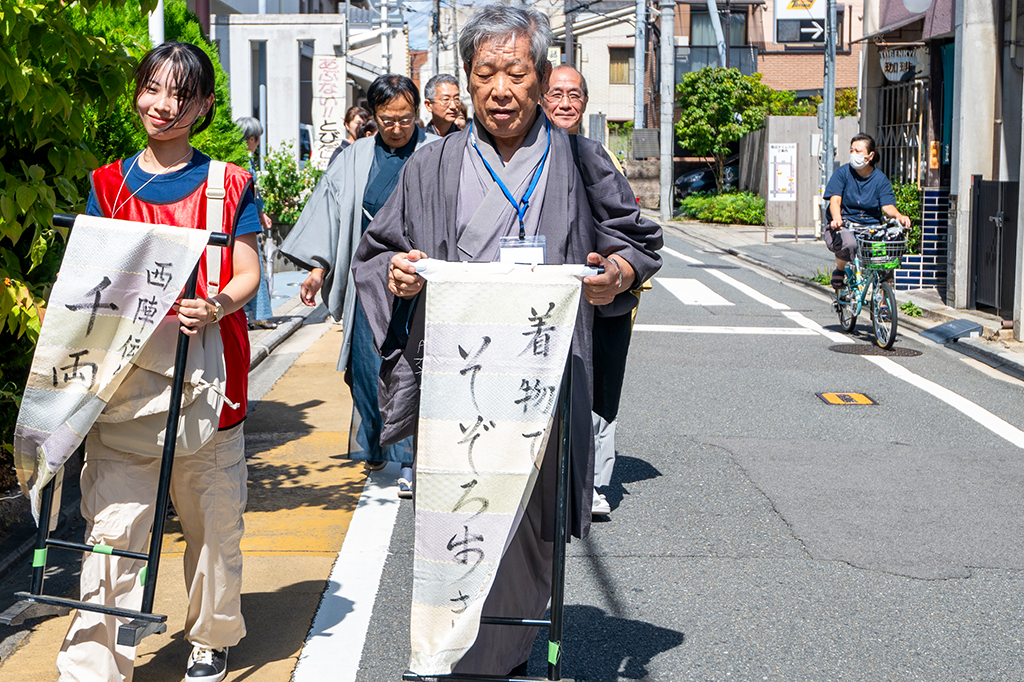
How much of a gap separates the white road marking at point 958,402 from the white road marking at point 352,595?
13.0 ft

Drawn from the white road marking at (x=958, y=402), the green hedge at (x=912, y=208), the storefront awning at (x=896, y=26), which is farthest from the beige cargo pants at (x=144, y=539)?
the storefront awning at (x=896, y=26)

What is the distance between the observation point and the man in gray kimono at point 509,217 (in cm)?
285

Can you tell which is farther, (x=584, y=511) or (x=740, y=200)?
(x=740, y=200)

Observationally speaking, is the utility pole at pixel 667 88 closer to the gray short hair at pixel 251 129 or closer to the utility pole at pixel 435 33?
the utility pole at pixel 435 33

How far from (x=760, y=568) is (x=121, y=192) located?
9.38 feet

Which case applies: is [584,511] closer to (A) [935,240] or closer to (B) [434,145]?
(B) [434,145]

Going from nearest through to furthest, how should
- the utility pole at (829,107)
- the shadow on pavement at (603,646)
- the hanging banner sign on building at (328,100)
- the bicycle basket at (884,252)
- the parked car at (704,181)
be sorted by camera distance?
the shadow on pavement at (603,646)
the bicycle basket at (884,252)
the hanging banner sign on building at (328,100)
the utility pole at (829,107)
the parked car at (704,181)

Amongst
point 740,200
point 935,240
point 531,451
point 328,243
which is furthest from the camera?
point 740,200

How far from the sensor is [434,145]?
301 cm

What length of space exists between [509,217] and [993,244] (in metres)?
10.4

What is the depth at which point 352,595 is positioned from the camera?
425 centimetres

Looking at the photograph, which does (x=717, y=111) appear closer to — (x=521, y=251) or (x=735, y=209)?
(x=735, y=209)

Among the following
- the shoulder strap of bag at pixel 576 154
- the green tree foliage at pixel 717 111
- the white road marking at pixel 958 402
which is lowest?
the white road marking at pixel 958 402

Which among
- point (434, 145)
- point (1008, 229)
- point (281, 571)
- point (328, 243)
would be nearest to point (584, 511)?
point (434, 145)
